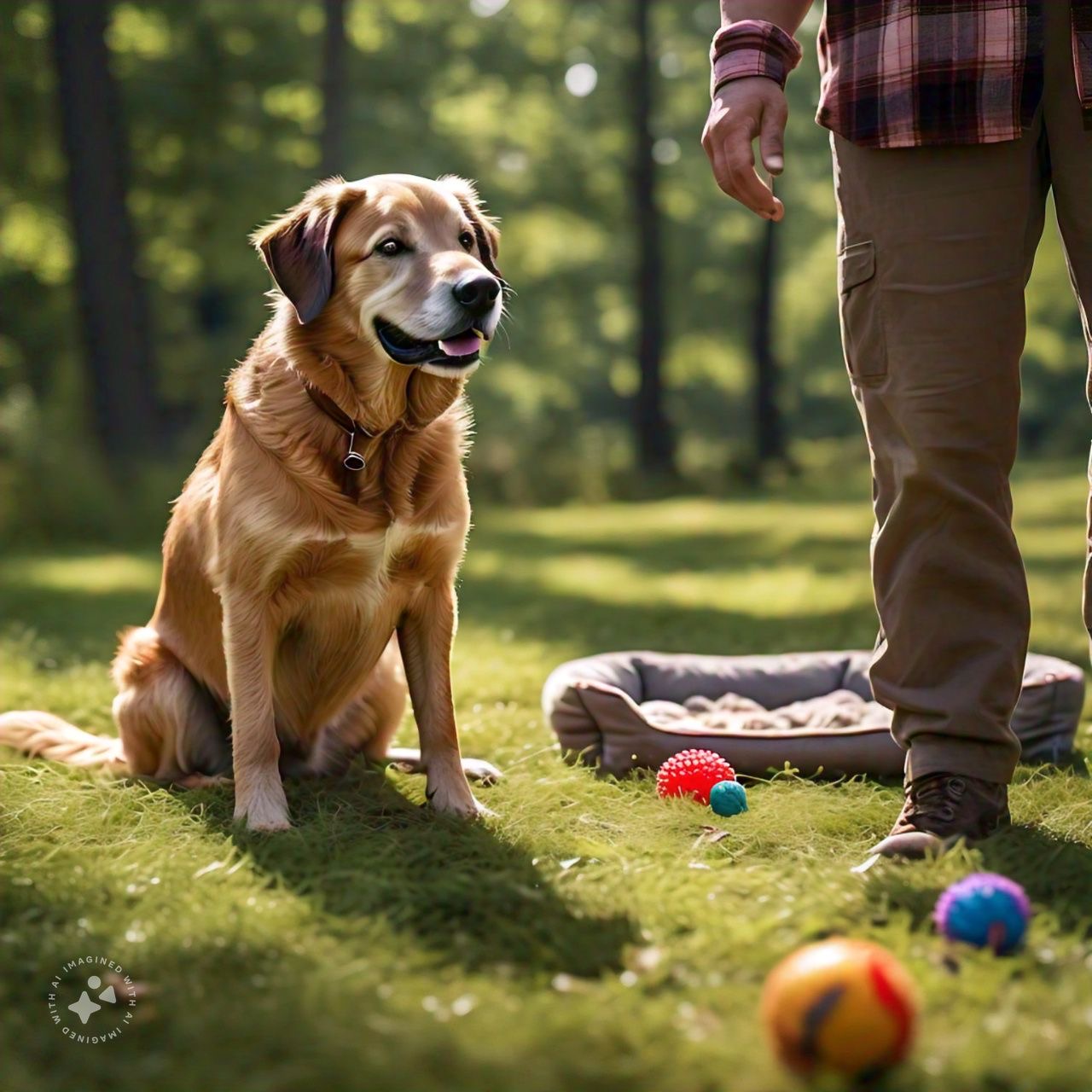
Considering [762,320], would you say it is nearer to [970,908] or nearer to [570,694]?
[570,694]

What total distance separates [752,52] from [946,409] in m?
0.92

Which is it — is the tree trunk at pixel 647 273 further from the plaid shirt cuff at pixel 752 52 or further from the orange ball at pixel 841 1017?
the orange ball at pixel 841 1017

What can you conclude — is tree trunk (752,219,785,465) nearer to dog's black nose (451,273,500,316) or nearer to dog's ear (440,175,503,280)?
dog's ear (440,175,503,280)

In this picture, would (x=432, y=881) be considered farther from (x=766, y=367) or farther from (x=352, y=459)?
(x=766, y=367)

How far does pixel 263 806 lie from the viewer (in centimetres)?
304

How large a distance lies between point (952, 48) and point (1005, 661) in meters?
1.31

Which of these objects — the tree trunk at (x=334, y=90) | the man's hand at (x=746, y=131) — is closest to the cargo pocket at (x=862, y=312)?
the man's hand at (x=746, y=131)

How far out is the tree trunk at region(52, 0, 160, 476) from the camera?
1263 cm

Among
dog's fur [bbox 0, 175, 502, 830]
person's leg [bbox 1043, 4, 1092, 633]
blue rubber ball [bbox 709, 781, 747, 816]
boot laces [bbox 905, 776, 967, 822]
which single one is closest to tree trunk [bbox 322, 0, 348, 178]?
dog's fur [bbox 0, 175, 502, 830]

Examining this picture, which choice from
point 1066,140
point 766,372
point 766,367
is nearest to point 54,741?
point 1066,140

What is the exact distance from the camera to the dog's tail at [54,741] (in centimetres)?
361

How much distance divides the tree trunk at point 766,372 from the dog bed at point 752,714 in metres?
16.2

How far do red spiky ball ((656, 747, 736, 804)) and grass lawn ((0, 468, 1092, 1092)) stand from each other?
0.09 meters

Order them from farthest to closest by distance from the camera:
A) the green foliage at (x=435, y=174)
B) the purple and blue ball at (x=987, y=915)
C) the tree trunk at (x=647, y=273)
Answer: the tree trunk at (x=647, y=273), the green foliage at (x=435, y=174), the purple and blue ball at (x=987, y=915)
